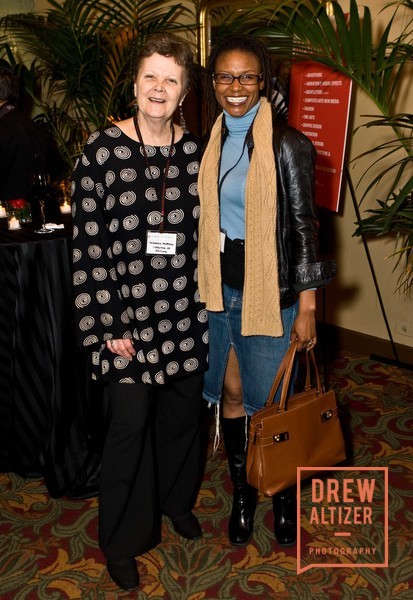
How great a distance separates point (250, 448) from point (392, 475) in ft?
3.54

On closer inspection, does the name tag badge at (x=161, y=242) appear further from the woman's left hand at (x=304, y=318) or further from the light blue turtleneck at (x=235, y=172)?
the woman's left hand at (x=304, y=318)

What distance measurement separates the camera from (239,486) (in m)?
2.54

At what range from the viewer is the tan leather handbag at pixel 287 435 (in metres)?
2.15

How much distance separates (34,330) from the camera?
108 inches

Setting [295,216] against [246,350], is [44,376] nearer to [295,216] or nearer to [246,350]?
[246,350]

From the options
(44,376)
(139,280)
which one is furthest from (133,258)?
(44,376)

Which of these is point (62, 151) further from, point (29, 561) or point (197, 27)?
point (29, 561)

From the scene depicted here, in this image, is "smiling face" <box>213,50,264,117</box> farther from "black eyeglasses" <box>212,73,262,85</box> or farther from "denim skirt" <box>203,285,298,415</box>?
"denim skirt" <box>203,285,298,415</box>

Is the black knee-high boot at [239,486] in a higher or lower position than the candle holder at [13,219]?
lower

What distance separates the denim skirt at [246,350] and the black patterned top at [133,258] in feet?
0.38

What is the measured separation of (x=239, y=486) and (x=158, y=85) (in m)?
1.43

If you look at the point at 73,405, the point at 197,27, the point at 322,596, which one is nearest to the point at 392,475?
the point at 322,596

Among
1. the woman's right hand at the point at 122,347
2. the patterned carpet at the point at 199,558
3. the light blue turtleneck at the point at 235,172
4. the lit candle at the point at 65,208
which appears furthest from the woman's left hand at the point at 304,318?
the lit candle at the point at 65,208

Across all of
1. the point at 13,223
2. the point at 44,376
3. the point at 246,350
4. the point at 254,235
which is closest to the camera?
the point at 254,235
